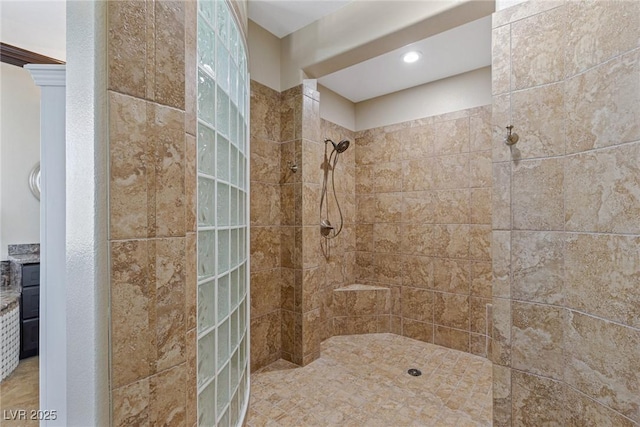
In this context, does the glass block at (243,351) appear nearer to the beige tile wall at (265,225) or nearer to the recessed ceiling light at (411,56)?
the beige tile wall at (265,225)

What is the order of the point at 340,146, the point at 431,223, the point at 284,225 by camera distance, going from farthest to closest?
the point at 340,146 < the point at 431,223 < the point at 284,225

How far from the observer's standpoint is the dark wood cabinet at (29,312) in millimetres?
2412

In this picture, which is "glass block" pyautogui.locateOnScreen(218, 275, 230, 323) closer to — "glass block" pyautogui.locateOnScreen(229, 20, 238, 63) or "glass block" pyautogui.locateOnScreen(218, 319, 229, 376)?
"glass block" pyautogui.locateOnScreen(218, 319, 229, 376)

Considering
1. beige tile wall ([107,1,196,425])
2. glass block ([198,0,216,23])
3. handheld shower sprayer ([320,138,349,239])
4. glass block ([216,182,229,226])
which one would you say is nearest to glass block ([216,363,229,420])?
beige tile wall ([107,1,196,425])

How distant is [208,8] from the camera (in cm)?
110

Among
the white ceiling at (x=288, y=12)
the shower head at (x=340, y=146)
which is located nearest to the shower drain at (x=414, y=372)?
the shower head at (x=340, y=146)

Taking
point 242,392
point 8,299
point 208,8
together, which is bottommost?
point 242,392

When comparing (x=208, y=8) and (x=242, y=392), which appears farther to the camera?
(x=242, y=392)

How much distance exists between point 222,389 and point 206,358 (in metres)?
0.25

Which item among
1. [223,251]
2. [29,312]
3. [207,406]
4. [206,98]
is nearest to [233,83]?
[206,98]

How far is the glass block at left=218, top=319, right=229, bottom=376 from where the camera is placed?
1214mm

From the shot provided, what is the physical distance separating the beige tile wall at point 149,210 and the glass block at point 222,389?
391mm

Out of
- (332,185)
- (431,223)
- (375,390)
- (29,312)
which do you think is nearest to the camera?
(375,390)

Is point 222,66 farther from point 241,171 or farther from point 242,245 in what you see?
point 242,245
